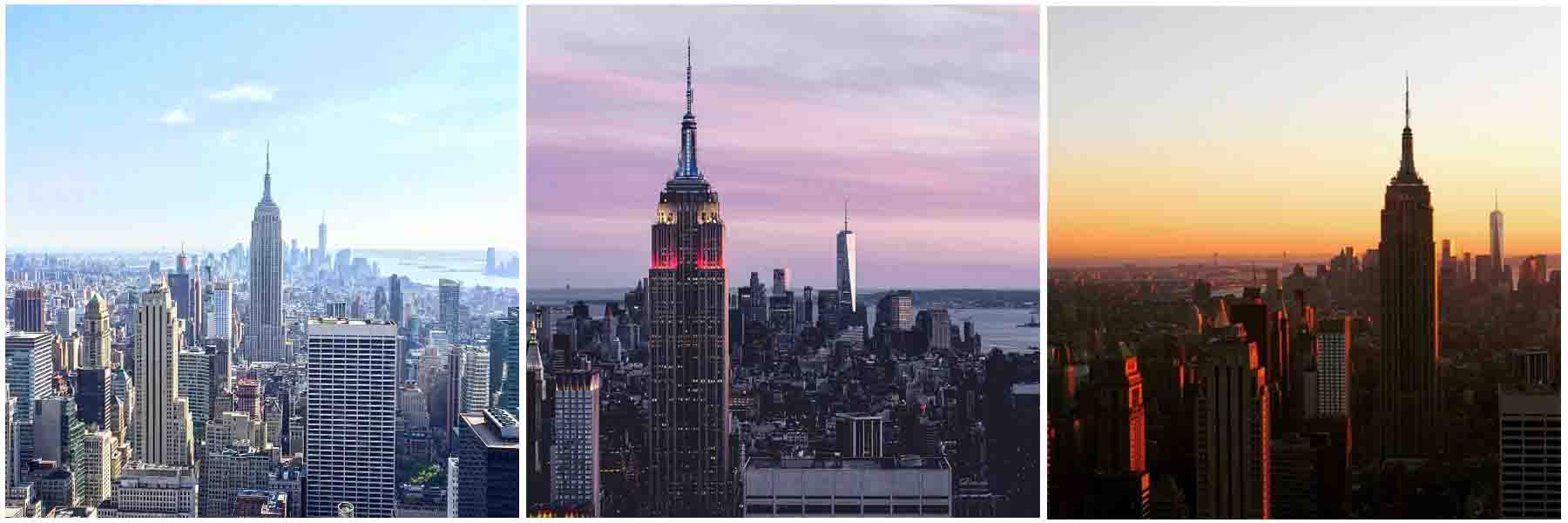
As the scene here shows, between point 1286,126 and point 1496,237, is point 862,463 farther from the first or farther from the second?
point 1496,237

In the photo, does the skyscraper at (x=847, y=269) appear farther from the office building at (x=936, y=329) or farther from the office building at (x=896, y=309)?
the office building at (x=936, y=329)

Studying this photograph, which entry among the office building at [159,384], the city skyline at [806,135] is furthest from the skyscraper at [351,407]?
the city skyline at [806,135]

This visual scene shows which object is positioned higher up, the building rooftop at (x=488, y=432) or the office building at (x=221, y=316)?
the office building at (x=221, y=316)

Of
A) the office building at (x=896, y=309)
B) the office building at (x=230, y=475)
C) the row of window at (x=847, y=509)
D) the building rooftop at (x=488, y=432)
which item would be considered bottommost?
the row of window at (x=847, y=509)

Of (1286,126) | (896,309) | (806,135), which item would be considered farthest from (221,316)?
(1286,126)

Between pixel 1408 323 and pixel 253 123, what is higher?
pixel 253 123

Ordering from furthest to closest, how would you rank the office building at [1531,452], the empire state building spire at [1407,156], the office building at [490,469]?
the office building at [490,469] → the empire state building spire at [1407,156] → the office building at [1531,452]
